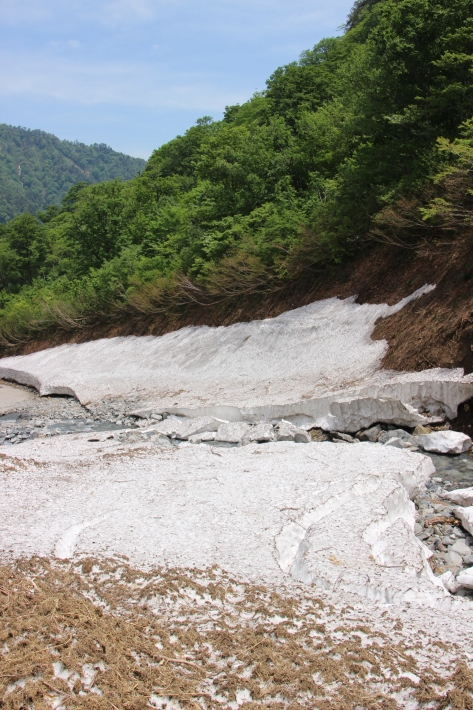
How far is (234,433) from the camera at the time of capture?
47.2 feet

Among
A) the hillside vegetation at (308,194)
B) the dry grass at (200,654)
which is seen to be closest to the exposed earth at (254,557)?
the dry grass at (200,654)

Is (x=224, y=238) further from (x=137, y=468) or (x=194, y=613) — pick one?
(x=194, y=613)

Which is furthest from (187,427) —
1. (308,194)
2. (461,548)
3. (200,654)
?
(308,194)

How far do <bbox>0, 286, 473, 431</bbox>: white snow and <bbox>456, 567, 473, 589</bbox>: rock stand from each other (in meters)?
6.86

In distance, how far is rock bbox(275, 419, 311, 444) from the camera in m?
13.4

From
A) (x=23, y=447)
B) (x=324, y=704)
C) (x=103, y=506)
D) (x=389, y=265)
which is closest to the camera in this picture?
(x=324, y=704)

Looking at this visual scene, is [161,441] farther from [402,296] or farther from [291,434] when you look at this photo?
[402,296]

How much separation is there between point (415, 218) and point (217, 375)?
8.67 m

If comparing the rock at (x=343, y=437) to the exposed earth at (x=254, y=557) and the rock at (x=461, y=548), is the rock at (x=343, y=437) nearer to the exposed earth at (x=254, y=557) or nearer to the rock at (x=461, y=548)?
the exposed earth at (x=254, y=557)

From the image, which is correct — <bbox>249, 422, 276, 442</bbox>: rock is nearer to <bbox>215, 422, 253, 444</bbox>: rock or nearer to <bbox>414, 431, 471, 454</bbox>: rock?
<bbox>215, 422, 253, 444</bbox>: rock

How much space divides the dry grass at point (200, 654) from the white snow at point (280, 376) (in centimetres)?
881

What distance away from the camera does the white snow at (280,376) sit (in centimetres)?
1420

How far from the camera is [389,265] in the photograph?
20547 mm

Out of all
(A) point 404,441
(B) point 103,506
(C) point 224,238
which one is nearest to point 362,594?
(B) point 103,506
